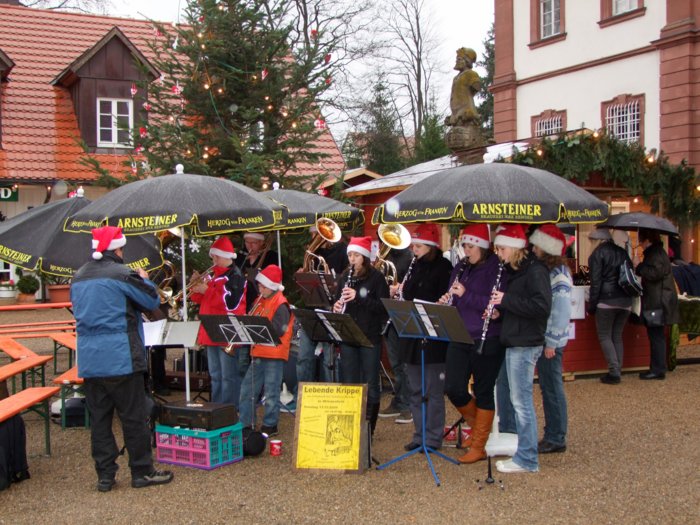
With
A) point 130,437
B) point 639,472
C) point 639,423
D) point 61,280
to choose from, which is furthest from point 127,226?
point 61,280

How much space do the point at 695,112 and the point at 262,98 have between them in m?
12.3

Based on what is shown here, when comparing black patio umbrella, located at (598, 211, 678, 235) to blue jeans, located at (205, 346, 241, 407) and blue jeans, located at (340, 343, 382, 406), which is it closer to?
blue jeans, located at (340, 343, 382, 406)

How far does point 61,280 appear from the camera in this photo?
20984 mm

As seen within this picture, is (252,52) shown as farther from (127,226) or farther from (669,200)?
(669,200)

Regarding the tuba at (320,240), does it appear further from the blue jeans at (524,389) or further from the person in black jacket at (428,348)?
Result: the blue jeans at (524,389)

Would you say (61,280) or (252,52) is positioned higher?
(252,52)

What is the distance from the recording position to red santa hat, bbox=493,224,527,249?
628 centimetres

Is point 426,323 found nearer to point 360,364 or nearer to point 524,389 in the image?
point 524,389

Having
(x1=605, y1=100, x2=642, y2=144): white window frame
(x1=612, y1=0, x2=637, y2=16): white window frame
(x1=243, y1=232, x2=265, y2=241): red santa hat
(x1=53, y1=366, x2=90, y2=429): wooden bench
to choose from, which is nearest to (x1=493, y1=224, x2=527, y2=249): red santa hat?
(x1=243, y1=232, x2=265, y2=241): red santa hat

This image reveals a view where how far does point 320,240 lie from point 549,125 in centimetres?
1581

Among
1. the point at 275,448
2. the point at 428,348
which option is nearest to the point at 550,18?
the point at 428,348

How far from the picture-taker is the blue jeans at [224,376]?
25.3ft

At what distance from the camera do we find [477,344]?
634cm

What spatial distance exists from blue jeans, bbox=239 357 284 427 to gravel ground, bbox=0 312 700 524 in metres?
0.33
